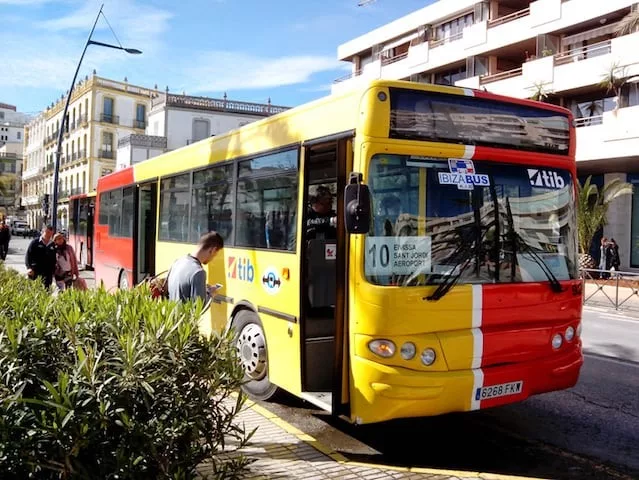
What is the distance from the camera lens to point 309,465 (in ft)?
15.3

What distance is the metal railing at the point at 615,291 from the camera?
55.4 feet

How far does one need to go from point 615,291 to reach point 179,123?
4492cm

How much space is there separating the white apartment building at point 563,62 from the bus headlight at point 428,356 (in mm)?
20330

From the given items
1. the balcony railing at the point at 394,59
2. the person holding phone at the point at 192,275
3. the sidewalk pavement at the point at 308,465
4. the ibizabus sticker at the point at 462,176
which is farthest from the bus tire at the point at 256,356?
the balcony railing at the point at 394,59

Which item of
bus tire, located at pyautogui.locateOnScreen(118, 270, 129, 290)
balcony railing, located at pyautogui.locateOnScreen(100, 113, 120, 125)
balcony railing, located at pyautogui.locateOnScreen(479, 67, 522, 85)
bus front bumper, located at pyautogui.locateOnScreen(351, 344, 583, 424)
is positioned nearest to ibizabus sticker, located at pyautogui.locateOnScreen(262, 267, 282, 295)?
bus front bumper, located at pyautogui.locateOnScreen(351, 344, 583, 424)

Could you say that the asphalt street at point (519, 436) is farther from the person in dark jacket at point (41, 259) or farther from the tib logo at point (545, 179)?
the person in dark jacket at point (41, 259)

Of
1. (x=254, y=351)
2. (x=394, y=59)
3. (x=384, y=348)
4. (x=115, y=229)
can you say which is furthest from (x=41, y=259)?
(x=394, y=59)

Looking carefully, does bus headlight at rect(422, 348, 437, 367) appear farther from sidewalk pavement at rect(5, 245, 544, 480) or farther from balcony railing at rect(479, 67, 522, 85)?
balcony railing at rect(479, 67, 522, 85)

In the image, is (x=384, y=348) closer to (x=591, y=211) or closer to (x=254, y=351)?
(x=254, y=351)

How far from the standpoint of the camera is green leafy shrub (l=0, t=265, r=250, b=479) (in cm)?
276

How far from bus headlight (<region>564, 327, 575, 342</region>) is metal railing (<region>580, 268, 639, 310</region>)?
11.6m

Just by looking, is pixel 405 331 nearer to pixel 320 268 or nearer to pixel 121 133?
pixel 320 268

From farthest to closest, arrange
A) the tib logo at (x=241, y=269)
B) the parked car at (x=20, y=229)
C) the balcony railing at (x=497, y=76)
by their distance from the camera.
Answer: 1. the parked car at (x=20, y=229)
2. the balcony railing at (x=497, y=76)
3. the tib logo at (x=241, y=269)

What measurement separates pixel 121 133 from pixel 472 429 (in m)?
67.3
